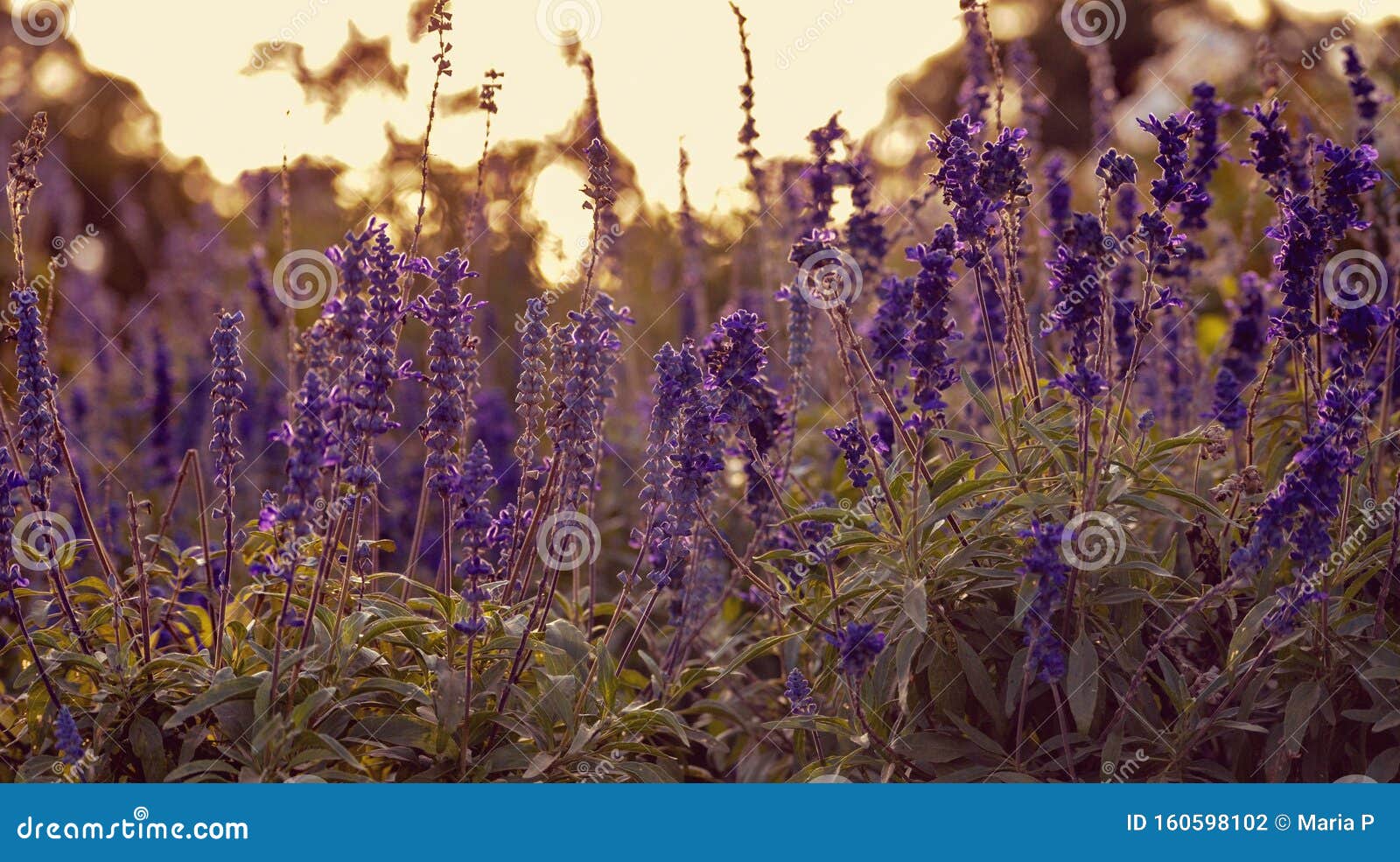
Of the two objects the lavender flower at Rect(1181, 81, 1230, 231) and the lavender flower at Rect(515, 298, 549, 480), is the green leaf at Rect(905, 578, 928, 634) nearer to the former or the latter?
the lavender flower at Rect(515, 298, 549, 480)

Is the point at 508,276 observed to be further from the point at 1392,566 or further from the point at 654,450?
the point at 1392,566

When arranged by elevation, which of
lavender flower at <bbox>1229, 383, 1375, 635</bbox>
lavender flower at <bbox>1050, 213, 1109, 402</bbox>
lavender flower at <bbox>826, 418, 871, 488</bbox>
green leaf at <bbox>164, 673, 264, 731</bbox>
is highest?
lavender flower at <bbox>1050, 213, 1109, 402</bbox>

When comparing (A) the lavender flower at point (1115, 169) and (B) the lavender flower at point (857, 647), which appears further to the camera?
(A) the lavender flower at point (1115, 169)

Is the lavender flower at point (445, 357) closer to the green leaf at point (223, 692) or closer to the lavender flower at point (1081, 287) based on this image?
Result: the green leaf at point (223, 692)

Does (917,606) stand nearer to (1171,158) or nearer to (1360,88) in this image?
(1171,158)

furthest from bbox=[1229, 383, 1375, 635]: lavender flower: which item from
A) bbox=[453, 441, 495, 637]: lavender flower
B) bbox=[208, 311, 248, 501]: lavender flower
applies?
bbox=[208, 311, 248, 501]: lavender flower

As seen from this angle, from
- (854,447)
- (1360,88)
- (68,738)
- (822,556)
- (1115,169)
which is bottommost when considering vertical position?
(68,738)

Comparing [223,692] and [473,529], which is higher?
[473,529]

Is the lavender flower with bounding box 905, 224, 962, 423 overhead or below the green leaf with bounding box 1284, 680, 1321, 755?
overhead

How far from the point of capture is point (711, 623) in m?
5.97

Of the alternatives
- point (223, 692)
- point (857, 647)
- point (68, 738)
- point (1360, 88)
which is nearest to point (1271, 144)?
point (1360, 88)

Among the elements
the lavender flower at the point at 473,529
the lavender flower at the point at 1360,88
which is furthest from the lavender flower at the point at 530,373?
the lavender flower at the point at 1360,88

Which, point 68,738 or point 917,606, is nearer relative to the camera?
Answer: point 68,738

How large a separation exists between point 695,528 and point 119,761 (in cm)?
184
